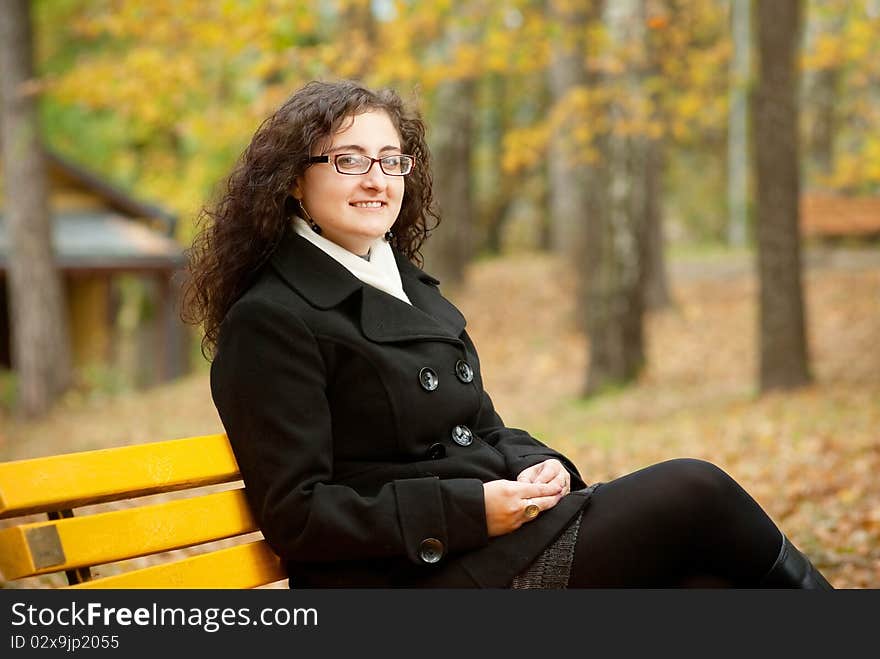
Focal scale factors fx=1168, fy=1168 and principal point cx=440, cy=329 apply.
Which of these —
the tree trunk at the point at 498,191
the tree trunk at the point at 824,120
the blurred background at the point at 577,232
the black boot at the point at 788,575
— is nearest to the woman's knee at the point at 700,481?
the black boot at the point at 788,575

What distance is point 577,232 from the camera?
1988cm

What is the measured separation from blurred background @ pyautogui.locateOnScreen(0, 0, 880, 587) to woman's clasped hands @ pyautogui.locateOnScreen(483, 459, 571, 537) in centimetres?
189

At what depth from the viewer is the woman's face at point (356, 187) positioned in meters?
3.05

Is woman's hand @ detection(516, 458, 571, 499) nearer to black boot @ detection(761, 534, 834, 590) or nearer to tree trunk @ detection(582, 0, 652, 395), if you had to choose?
black boot @ detection(761, 534, 834, 590)

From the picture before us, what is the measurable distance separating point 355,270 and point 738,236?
1034 inches

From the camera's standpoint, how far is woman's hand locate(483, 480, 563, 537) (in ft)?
9.34

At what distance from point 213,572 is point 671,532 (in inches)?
43.6

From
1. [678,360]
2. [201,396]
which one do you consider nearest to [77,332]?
[201,396]

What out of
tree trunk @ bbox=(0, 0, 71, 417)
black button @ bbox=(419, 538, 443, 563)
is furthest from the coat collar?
tree trunk @ bbox=(0, 0, 71, 417)

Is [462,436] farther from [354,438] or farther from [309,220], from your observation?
[309,220]

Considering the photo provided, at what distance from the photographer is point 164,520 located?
274cm

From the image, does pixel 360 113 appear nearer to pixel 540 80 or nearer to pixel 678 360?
pixel 678 360

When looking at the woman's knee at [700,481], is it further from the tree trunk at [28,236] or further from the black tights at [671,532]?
the tree trunk at [28,236]

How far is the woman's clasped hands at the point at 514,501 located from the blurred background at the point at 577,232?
1.89 meters
